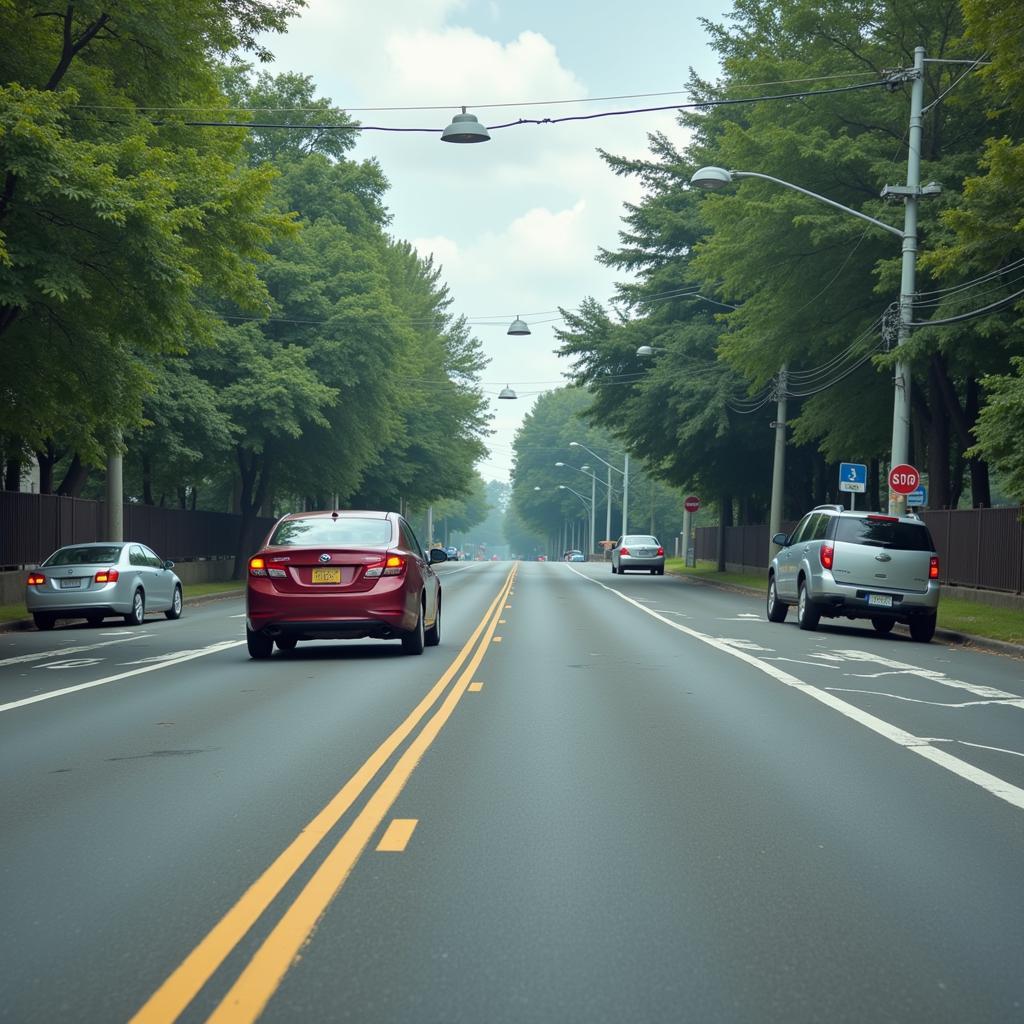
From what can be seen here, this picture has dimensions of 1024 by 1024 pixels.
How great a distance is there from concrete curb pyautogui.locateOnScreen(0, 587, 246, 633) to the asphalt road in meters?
9.95

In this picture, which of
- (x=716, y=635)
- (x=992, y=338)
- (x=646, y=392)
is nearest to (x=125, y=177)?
(x=716, y=635)

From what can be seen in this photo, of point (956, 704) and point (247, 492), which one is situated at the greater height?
point (247, 492)

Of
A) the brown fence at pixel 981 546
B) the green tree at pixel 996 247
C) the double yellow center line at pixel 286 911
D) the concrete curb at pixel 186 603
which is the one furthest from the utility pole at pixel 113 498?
the double yellow center line at pixel 286 911

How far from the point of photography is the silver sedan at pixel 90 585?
22.6 meters

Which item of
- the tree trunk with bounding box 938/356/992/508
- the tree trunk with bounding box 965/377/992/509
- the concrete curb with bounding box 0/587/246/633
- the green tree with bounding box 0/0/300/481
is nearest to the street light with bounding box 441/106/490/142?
the green tree with bounding box 0/0/300/481

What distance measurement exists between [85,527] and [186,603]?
12.1 feet

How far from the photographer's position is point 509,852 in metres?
6.33

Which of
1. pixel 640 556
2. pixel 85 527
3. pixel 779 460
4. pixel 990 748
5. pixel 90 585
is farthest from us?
pixel 640 556

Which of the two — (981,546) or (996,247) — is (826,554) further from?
(981,546)

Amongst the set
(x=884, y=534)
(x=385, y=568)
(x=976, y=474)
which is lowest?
(x=385, y=568)

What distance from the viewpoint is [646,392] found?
4531 centimetres

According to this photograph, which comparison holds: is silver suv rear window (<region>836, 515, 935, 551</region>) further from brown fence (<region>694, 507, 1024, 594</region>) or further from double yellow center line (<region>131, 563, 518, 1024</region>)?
double yellow center line (<region>131, 563, 518, 1024</region>)

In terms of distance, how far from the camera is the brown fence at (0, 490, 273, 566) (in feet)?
97.7

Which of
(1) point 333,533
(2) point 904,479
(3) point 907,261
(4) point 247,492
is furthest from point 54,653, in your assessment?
(4) point 247,492
